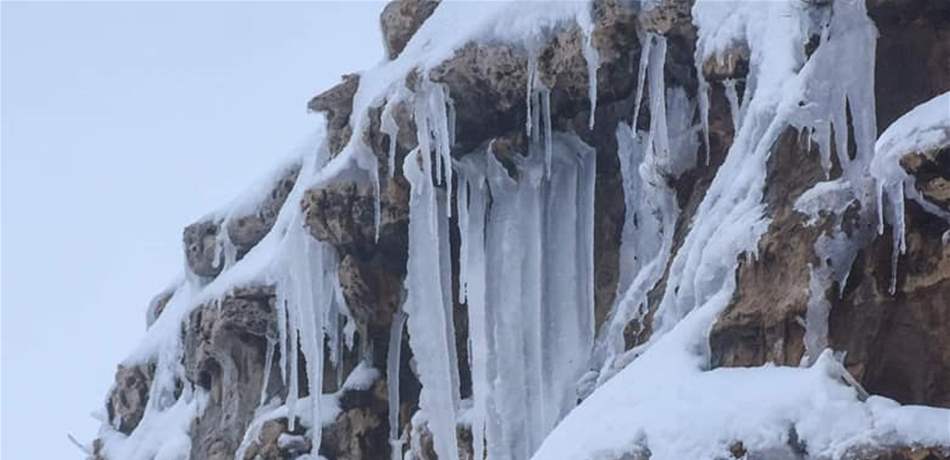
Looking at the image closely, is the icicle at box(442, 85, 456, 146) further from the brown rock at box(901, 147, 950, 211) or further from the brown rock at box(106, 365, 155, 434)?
the brown rock at box(106, 365, 155, 434)

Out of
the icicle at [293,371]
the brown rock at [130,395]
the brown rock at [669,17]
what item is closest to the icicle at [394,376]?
the icicle at [293,371]

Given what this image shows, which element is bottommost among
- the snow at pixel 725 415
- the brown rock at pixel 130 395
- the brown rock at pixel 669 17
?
the brown rock at pixel 130 395

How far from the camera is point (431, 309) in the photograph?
17078mm

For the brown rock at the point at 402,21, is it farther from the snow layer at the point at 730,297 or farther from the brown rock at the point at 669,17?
the snow layer at the point at 730,297

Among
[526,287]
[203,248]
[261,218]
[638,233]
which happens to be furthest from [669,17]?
[203,248]

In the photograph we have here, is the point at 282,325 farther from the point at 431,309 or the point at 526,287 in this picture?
the point at 526,287

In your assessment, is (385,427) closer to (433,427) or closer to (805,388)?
(433,427)

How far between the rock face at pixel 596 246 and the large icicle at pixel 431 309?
1.04 ft

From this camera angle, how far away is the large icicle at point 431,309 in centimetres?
1678

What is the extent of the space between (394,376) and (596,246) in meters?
3.15

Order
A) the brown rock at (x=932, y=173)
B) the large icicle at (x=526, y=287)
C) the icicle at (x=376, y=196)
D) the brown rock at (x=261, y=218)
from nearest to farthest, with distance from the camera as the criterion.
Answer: the brown rock at (x=932, y=173) < the large icicle at (x=526, y=287) < the icicle at (x=376, y=196) < the brown rock at (x=261, y=218)

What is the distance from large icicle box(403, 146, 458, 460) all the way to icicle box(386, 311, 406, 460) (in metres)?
0.99

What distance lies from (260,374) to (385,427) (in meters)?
2.31

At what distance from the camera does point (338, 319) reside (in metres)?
18.5
